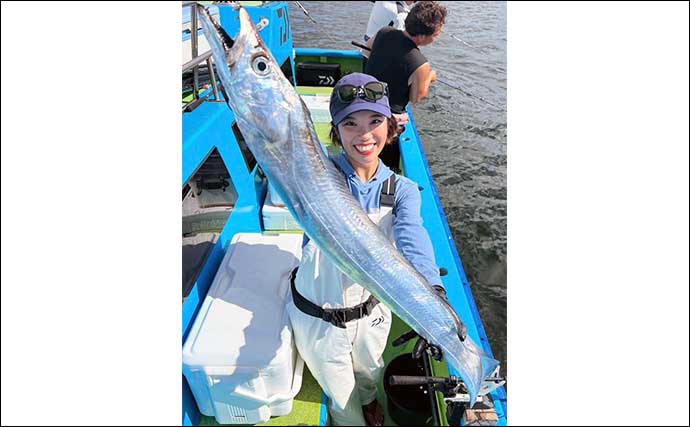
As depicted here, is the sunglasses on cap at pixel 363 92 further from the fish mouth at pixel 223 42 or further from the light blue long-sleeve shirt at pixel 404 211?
the fish mouth at pixel 223 42

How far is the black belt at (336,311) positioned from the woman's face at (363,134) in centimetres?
73

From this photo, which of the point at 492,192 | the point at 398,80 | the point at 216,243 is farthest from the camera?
the point at 492,192

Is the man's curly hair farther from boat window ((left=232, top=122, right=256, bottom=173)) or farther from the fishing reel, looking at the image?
the fishing reel

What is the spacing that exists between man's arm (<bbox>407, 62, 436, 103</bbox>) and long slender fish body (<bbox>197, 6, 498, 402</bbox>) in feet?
9.72

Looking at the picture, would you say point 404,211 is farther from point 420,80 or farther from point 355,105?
point 420,80

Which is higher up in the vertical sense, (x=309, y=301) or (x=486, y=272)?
(x=309, y=301)

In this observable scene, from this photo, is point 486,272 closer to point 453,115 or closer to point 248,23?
point 453,115

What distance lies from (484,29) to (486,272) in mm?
3732

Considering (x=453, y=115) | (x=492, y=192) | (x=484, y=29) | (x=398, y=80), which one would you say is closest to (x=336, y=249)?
(x=398, y=80)

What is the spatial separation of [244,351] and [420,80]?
3.19m

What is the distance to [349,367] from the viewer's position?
2.20 metres

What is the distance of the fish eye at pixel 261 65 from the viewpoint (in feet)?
4.23

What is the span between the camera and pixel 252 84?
130 cm

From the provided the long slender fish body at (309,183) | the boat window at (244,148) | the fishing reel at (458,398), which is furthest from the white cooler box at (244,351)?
the boat window at (244,148)
